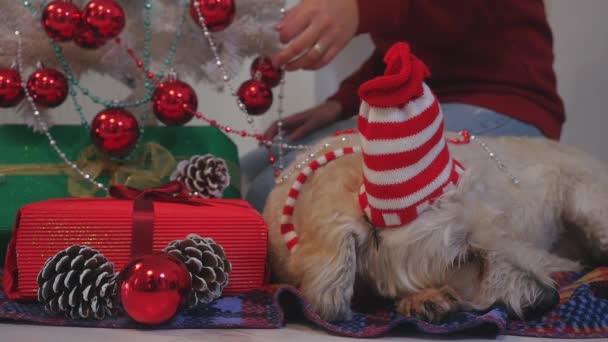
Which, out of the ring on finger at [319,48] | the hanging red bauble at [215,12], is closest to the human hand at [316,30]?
the ring on finger at [319,48]

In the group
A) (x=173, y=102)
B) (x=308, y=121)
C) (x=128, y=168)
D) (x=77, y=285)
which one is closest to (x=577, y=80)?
(x=308, y=121)

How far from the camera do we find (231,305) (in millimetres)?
1354

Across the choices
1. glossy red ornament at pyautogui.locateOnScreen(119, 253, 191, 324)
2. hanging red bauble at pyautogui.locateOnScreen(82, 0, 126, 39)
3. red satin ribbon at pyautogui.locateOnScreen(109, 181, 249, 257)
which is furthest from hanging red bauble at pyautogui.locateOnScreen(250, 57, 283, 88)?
glossy red ornament at pyautogui.locateOnScreen(119, 253, 191, 324)

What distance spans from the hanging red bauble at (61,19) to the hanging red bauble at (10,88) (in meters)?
0.14

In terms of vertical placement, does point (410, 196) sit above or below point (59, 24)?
below

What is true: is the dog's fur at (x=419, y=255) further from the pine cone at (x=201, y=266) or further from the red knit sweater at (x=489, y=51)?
the red knit sweater at (x=489, y=51)

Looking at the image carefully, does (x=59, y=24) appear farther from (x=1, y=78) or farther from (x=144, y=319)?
(x=144, y=319)

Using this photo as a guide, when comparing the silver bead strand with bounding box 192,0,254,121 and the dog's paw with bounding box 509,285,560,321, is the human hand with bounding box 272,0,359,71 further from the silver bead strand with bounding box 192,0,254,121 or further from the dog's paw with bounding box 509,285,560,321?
the dog's paw with bounding box 509,285,560,321

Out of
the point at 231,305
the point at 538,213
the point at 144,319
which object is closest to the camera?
the point at 144,319

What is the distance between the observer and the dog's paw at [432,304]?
124 centimetres

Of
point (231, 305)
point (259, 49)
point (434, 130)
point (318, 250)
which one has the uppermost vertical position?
point (259, 49)

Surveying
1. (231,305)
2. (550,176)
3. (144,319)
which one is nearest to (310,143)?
(550,176)

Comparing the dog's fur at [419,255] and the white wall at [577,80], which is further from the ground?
the white wall at [577,80]

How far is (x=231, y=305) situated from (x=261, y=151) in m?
1.08
